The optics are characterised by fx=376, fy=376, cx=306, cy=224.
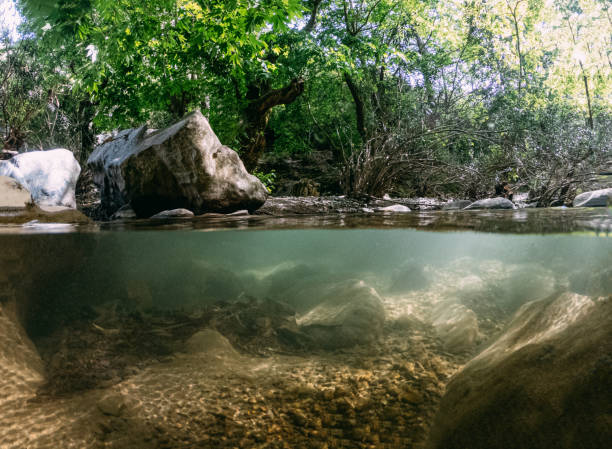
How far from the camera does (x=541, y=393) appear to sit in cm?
232

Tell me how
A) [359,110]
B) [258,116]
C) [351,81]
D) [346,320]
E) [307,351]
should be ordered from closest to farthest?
[307,351] < [346,320] < [258,116] < [351,81] < [359,110]

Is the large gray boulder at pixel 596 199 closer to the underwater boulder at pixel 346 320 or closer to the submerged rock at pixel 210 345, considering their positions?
the underwater boulder at pixel 346 320

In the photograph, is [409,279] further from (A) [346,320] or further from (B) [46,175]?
(B) [46,175]

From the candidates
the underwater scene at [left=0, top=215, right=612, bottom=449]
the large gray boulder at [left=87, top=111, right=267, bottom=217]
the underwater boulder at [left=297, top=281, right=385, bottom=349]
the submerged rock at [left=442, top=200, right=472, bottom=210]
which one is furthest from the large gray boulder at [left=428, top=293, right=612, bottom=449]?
the submerged rock at [left=442, top=200, right=472, bottom=210]

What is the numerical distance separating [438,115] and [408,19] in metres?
4.15

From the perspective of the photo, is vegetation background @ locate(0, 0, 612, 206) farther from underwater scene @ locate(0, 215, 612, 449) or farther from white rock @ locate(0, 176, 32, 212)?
underwater scene @ locate(0, 215, 612, 449)

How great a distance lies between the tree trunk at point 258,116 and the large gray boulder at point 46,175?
184 inches

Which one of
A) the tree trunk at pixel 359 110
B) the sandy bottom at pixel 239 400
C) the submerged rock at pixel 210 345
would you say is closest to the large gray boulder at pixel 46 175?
the sandy bottom at pixel 239 400

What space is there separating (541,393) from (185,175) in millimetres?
5748

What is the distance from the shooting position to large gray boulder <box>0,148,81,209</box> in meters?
9.08

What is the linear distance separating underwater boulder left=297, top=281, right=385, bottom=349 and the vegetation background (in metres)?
4.47

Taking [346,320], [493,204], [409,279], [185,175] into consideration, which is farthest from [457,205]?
[185,175]

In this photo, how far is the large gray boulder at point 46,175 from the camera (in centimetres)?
908

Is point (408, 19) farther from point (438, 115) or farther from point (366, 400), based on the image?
point (366, 400)
